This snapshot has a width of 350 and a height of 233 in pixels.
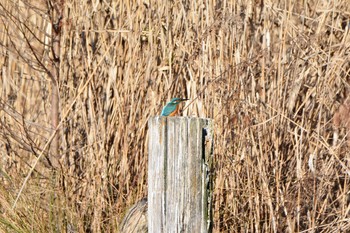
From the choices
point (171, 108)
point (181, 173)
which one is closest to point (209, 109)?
point (171, 108)

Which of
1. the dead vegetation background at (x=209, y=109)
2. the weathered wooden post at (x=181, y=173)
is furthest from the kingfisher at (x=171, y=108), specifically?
the dead vegetation background at (x=209, y=109)

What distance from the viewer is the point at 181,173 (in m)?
1.87

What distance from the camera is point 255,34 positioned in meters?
3.28

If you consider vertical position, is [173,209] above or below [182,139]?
below

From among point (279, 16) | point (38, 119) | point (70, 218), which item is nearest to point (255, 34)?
point (279, 16)

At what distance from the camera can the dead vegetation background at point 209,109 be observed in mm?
3043

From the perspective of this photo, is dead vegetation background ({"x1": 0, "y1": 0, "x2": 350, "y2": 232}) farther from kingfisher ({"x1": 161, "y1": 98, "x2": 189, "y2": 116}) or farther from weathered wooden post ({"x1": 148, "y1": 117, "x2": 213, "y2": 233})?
weathered wooden post ({"x1": 148, "y1": 117, "x2": 213, "y2": 233})

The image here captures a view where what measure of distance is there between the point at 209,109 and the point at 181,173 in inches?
47.6

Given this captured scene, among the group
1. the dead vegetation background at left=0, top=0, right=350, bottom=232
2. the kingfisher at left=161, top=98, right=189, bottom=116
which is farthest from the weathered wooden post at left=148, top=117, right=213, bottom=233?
the dead vegetation background at left=0, top=0, right=350, bottom=232

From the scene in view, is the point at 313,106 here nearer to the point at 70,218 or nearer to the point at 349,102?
the point at 349,102

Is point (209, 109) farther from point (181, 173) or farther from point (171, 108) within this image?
point (181, 173)

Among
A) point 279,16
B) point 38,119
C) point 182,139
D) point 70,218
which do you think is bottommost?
A: point 70,218

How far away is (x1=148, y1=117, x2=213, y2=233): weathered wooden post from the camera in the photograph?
1.85m

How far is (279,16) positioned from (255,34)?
191 millimetres
